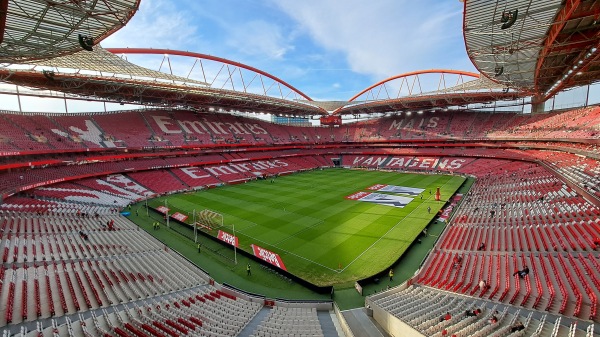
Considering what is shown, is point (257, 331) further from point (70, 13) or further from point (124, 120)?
point (124, 120)

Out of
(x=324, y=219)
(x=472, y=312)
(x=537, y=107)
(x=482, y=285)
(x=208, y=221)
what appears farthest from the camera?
(x=537, y=107)

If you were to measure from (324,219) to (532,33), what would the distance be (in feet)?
64.2

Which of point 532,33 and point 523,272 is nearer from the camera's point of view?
point 523,272

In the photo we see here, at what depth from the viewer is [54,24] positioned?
14391 mm

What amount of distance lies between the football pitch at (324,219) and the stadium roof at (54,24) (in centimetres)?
1484

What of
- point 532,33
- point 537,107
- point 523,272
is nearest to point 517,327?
point 523,272

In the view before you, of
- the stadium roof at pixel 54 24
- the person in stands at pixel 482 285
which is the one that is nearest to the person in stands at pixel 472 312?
the person in stands at pixel 482 285

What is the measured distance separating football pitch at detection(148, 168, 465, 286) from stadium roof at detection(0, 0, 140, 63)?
14.8 meters

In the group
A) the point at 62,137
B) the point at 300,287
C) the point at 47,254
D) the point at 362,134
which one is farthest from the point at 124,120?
the point at 362,134

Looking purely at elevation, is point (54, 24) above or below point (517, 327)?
above

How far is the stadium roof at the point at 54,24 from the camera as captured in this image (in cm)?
1286

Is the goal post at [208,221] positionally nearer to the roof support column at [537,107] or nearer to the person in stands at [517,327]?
the person in stands at [517,327]

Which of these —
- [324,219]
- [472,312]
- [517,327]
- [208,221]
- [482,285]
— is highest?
[517,327]

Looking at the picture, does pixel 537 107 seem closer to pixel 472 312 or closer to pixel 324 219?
pixel 324 219
